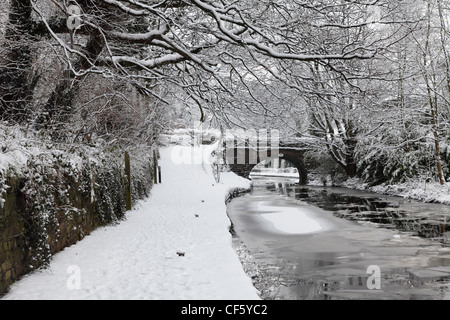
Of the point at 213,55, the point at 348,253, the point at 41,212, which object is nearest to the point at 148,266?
the point at 41,212

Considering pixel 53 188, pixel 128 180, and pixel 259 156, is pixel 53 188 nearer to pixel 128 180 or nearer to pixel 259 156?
pixel 128 180

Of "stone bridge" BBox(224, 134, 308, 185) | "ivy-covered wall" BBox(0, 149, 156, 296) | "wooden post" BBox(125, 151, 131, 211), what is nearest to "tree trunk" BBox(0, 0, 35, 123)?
"ivy-covered wall" BBox(0, 149, 156, 296)

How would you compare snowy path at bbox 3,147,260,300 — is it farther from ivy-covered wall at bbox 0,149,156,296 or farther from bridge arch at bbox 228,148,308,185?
bridge arch at bbox 228,148,308,185

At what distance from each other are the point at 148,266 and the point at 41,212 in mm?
1700

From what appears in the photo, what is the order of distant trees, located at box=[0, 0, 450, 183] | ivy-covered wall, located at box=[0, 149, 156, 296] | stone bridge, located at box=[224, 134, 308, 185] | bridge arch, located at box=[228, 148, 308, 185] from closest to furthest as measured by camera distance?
ivy-covered wall, located at box=[0, 149, 156, 296] < distant trees, located at box=[0, 0, 450, 183] < stone bridge, located at box=[224, 134, 308, 185] < bridge arch, located at box=[228, 148, 308, 185]

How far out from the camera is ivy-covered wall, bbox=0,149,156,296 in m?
4.30

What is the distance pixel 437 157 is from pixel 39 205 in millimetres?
17055

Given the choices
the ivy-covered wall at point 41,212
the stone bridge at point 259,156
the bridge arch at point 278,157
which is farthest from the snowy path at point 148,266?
the bridge arch at point 278,157

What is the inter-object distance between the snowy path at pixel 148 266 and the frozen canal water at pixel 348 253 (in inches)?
30.0

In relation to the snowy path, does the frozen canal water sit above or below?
below

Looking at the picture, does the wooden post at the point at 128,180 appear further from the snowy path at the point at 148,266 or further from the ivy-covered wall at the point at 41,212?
the ivy-covered wall at the point at 41,212

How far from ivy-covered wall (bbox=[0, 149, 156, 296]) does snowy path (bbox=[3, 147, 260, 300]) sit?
194 mm

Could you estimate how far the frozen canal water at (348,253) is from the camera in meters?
5.69

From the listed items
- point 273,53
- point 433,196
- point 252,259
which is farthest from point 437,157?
point 273,53
